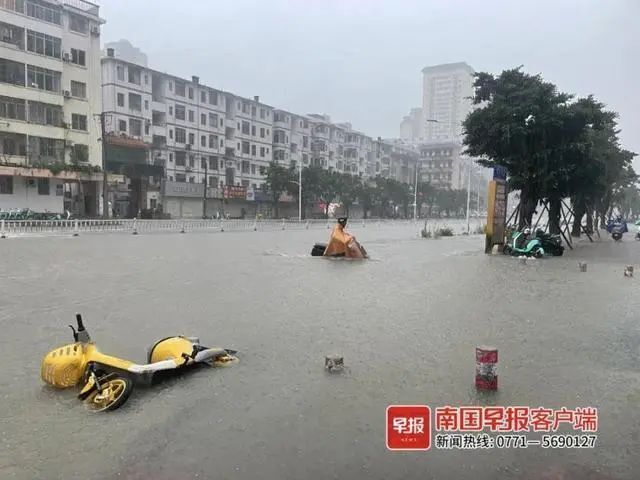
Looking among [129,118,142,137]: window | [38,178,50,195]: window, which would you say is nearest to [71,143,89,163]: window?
[38,178,50,195]: window

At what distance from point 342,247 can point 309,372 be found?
1226 cm

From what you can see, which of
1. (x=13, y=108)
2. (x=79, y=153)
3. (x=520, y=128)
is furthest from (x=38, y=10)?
(x=520, y=128)

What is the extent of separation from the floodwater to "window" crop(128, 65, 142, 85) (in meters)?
48.8

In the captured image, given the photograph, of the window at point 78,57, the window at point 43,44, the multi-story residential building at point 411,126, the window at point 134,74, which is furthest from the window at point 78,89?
the multi-story residential building at point 411,126

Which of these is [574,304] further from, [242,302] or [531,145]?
[531,145]

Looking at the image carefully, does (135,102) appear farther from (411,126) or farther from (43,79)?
(411,126)

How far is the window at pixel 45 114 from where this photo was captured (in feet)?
136

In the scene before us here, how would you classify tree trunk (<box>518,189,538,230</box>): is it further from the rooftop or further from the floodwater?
the rooftop

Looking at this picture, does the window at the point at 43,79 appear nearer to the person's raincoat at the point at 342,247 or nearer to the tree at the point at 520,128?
the tree at the point at 520,128

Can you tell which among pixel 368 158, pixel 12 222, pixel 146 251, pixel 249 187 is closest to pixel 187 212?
pixel 249 187

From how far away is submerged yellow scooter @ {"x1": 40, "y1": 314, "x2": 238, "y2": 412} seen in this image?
4.48m

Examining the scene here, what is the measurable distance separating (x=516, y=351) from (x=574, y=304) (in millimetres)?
3851

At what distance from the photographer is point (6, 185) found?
131 ft

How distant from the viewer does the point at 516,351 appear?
6133 mm
